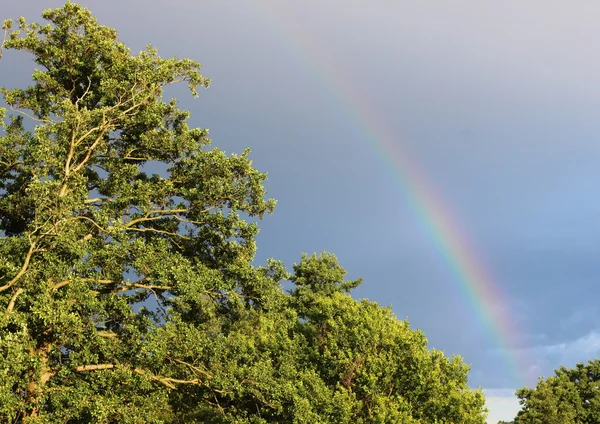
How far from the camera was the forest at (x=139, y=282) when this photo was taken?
56.1ft

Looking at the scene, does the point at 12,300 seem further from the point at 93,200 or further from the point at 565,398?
the point at 565,398

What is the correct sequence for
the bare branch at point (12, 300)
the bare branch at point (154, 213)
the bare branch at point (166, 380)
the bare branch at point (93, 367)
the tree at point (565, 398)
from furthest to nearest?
the tree at point (565, 398) < the bare branch at point (154, 213) < the bare branch at point (166, 380) < the bare branch at point (93, 367) < the bare branch at point (12, 300)

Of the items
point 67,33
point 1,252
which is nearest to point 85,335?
point 1,252

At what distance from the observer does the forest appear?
17109 mm

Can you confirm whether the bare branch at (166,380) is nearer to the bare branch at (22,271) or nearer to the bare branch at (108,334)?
the bare branch at (108,334)

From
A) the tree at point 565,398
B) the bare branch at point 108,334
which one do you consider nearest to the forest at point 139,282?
the bare branch at point 108,334

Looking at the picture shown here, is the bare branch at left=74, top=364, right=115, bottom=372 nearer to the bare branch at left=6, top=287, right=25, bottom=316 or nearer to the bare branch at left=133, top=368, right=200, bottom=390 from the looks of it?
the bare branch at left=133, top=368, right=200, bottom=390

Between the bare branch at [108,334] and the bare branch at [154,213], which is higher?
the bare branch at [154,213]

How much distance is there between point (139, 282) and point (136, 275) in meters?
0.93

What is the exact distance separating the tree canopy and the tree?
4088cm

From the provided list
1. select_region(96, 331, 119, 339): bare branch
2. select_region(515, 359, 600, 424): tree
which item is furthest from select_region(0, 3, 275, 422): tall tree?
select_region(515, 359, 600, 424): tree

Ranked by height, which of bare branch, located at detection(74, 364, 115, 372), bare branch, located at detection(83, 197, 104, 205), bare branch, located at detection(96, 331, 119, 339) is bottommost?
bare branch, located at detection(74, 364, 115, 372)

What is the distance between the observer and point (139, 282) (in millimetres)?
20922

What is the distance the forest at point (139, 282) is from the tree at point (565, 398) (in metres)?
40.5
